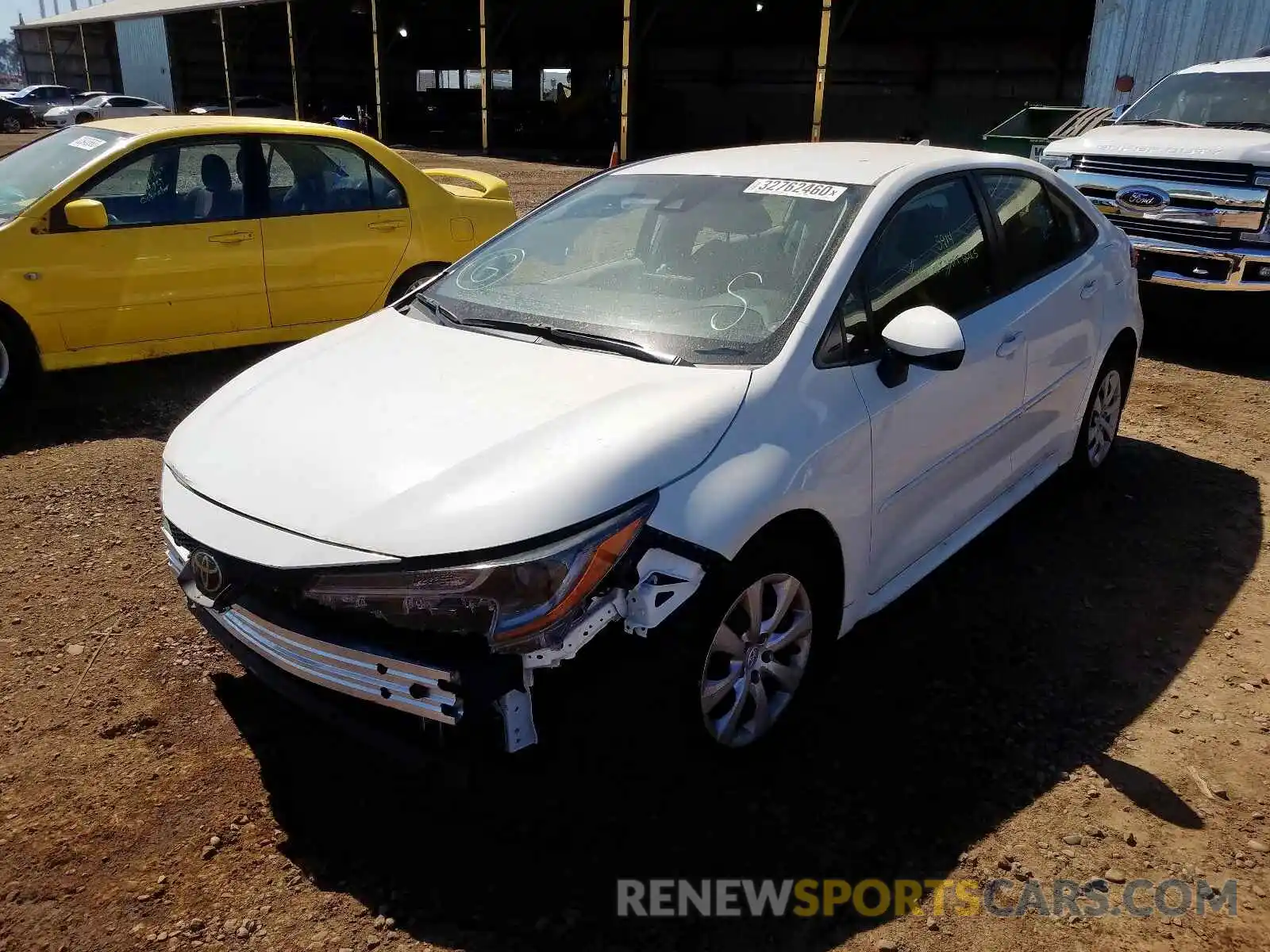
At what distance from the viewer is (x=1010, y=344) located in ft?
11.8

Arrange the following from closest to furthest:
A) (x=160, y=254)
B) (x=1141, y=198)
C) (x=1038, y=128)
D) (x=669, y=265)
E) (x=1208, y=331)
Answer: (x=669, y=265) < (x=160, y=254) < (x=1141, y=198) < (x=1208, y=331) < (x=1038, y=128)

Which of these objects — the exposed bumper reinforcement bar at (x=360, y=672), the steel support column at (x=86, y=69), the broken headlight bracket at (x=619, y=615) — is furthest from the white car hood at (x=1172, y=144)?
the steel support column at (x=86, y=69)

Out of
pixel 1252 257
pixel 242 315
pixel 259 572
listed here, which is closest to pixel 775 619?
pixel 259 572

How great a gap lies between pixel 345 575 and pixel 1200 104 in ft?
28.9

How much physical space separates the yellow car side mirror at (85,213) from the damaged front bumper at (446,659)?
12.8 ft

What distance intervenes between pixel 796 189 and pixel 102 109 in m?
35.4

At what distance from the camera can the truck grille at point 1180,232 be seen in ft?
23.4

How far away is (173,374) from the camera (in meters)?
6.45

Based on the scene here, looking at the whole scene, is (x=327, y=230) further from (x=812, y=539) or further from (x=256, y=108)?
(x=256, y=108)

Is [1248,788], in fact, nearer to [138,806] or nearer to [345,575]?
[345,575]

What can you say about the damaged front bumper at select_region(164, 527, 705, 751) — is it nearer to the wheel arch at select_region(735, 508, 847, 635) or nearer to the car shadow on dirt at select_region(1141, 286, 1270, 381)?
the wheel arch at select_region(735, 508, 847, 635)

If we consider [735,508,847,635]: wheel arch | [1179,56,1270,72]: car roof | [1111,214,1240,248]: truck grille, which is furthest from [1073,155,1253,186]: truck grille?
[735,508,847,635]: wheel arch

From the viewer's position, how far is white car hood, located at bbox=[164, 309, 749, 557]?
7.44 ft

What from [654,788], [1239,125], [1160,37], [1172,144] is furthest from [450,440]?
[1160,37]
